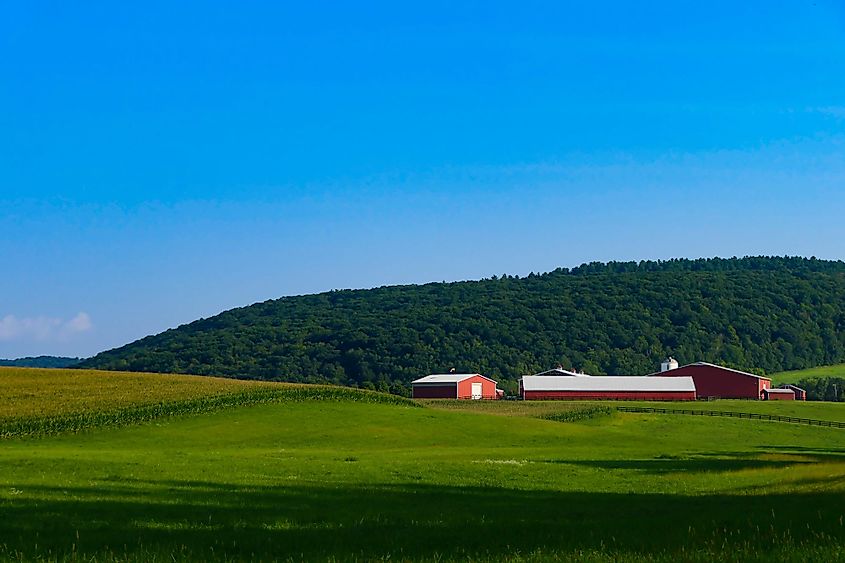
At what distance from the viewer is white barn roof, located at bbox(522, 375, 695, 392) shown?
427ft

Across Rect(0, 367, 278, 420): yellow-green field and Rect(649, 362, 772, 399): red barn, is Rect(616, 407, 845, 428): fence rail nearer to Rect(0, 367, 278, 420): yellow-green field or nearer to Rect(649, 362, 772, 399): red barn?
Rect(649, 362, 772, 399): red barn

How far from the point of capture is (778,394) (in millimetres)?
142250

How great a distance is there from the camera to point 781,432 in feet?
262

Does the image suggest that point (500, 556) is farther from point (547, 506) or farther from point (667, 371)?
point (667, 371)

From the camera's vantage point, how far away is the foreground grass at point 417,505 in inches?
545

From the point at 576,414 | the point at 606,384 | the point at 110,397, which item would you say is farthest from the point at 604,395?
the point at 110,397

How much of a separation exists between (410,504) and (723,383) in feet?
413

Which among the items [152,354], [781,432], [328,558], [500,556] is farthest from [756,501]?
[152,354]

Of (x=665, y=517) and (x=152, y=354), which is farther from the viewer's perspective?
(x=152, y=354)

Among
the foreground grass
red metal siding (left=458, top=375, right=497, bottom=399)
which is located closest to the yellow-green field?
the foreground grass

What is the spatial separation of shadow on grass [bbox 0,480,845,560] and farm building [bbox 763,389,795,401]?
123m

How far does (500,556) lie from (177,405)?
192 feet

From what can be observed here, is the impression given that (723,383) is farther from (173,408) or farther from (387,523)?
(387,523)

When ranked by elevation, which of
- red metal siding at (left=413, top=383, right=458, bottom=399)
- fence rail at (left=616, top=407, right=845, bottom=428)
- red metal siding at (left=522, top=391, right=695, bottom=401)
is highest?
red metal siding at (left=413, top=383, right=458, bottom=399)
